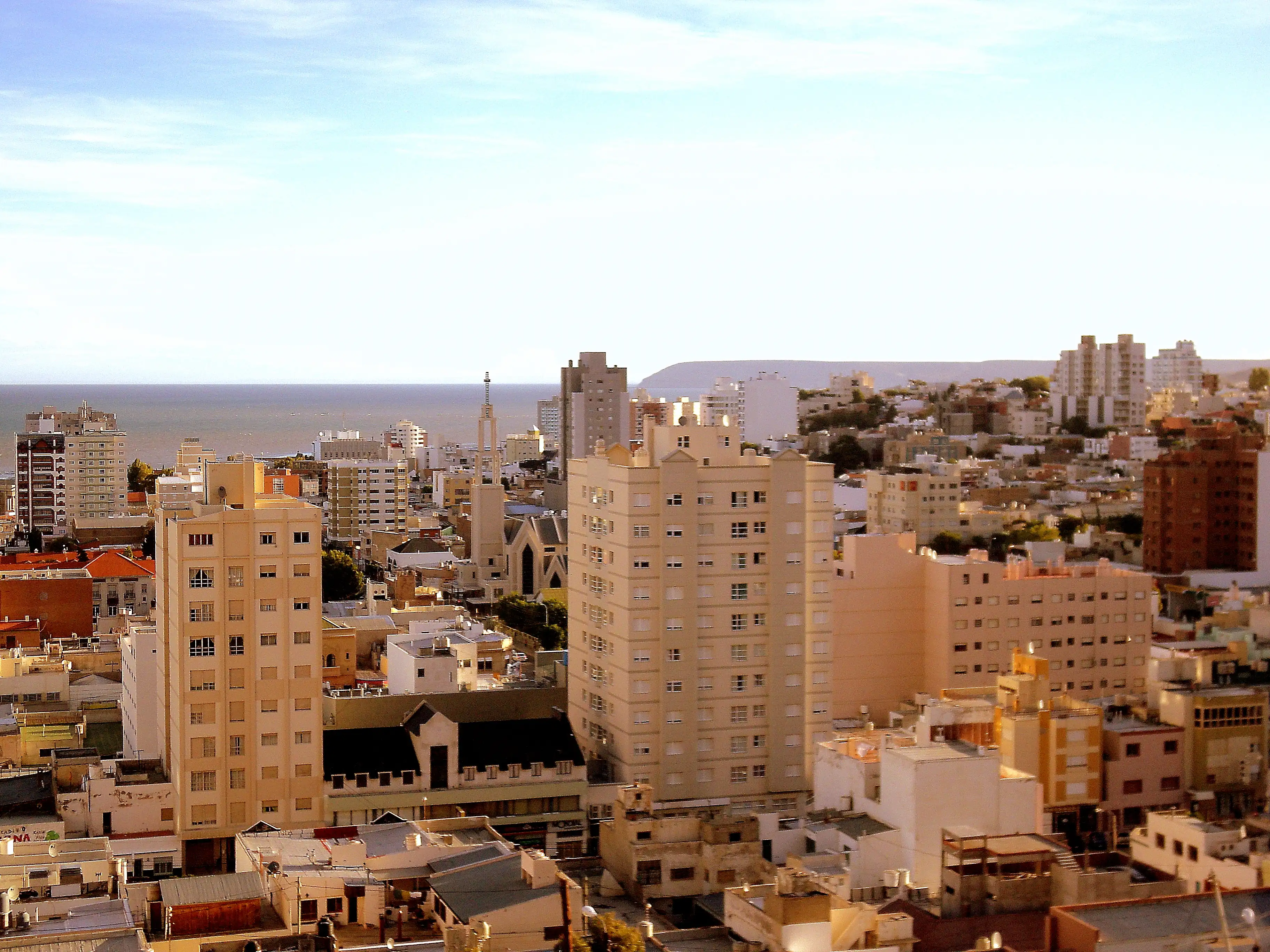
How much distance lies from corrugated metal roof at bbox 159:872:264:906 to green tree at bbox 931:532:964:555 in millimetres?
49312

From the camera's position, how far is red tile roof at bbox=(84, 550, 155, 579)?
53156 millimetres

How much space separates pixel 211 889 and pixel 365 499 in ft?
215

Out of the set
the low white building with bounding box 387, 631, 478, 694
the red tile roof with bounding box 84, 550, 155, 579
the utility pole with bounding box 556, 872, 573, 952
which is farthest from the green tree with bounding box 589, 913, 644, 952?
the red tile roof with bounding box 84, 550, 155, 579

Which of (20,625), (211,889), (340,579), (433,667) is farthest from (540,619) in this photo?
(211,889)

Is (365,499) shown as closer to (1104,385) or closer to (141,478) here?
(141,478)

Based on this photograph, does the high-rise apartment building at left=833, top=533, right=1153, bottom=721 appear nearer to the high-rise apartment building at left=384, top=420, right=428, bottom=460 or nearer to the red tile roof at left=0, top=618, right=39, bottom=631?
the red tile roof at left=0, top=618, right=39, bottom=631

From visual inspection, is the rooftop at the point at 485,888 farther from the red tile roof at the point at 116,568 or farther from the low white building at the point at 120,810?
the red tile roof at the point at 116,568

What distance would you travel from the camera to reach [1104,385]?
126 m

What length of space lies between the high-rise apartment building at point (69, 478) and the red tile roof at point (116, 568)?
88.9 feet

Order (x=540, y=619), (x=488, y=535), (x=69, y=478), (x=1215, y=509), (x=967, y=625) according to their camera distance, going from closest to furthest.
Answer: (x=967, y=625), (x=540, y=619), (x=488, y=535), (x=1215, y=509), (x=69, y=478)

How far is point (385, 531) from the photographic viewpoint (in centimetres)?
8025

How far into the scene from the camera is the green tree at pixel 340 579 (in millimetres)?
59375

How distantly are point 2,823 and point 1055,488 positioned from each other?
236 ft

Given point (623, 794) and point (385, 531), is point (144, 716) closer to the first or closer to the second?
point (623, 794)
